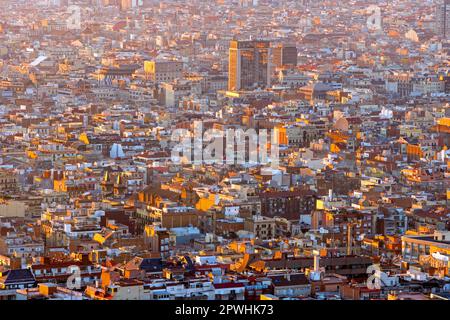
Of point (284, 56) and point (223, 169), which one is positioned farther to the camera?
point (284, 56)

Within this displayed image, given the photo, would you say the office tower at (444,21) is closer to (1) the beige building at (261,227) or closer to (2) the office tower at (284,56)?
(2) the office tower at (284,56)

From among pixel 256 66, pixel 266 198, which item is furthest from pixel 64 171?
pixel 256 66

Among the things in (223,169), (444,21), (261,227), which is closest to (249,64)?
(223,169)

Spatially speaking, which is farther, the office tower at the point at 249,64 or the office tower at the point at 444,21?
the office tower at the point at 444,21

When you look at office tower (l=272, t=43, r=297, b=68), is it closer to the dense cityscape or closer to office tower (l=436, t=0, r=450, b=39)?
the dense cityscape

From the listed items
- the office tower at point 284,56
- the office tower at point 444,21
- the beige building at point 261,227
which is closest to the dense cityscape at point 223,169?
the beige building at point 261,227

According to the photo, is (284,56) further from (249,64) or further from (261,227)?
(261,227)
